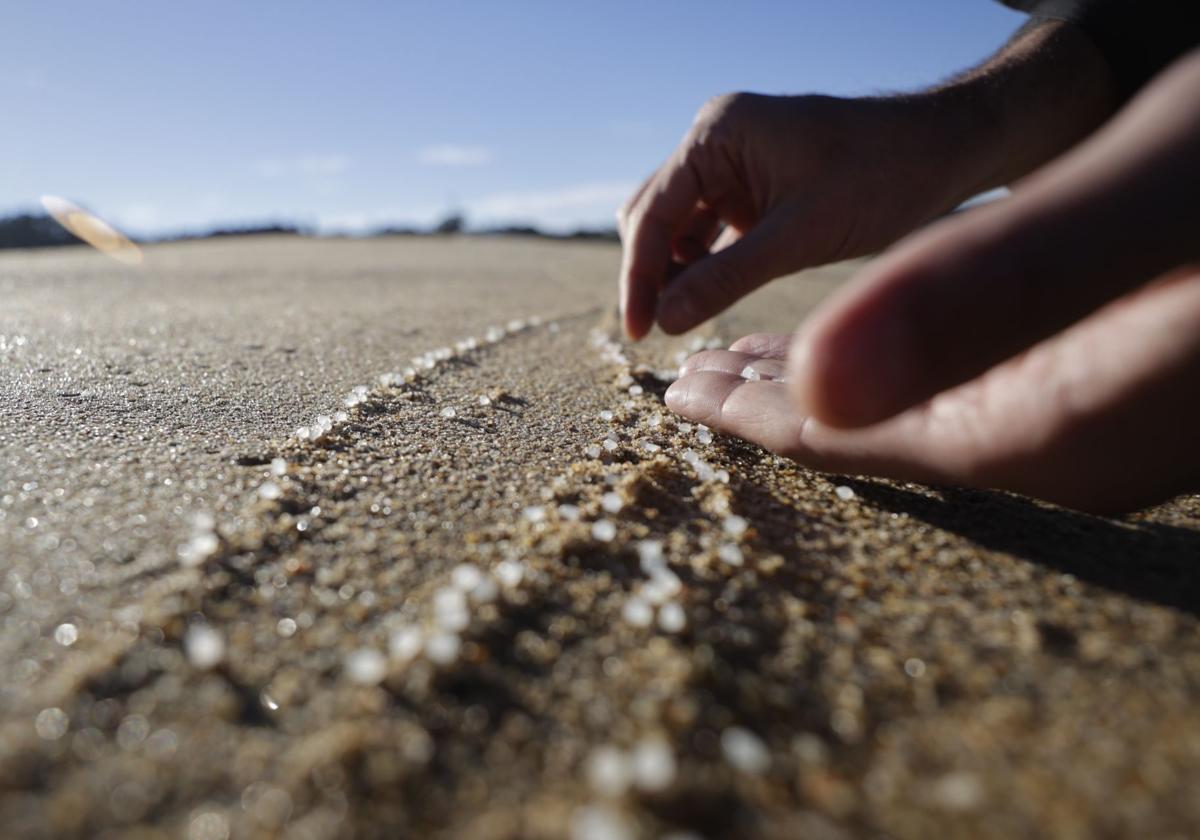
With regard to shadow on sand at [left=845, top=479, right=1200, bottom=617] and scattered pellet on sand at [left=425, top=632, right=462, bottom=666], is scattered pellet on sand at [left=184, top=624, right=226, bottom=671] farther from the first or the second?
shadow on sand at [left=845, top=479, right=1200, bottom=617]

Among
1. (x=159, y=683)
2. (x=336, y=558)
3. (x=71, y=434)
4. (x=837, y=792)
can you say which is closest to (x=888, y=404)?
(x=837, y=792)

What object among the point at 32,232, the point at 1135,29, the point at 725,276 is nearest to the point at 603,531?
the point at 725,276

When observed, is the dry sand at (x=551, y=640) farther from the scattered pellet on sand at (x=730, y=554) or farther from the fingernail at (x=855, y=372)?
the fingernail at (x=855, y=372)

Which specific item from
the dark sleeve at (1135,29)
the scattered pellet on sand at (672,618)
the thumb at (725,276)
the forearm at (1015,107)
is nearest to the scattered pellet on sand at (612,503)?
the scattered pellet on sand at (672,618)

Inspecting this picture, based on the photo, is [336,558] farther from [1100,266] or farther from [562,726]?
[1100,266]

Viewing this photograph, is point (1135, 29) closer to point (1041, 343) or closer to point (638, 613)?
point (1041, 343)
